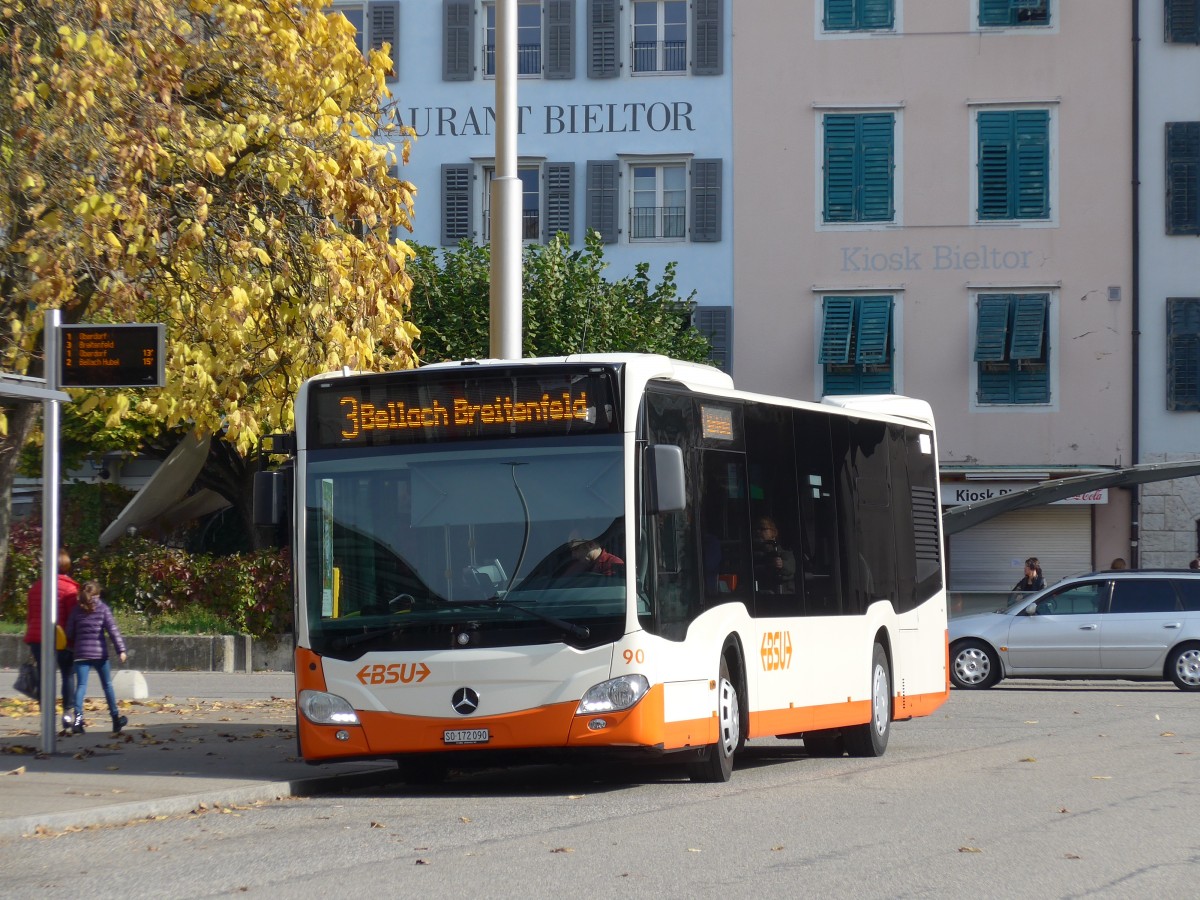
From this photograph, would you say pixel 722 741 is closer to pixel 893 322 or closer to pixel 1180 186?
pixel 893 322

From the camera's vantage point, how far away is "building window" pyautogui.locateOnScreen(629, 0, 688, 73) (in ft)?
118

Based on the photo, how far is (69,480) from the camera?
115 feet

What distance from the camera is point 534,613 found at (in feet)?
38.5

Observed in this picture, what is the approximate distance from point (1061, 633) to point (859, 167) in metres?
12.7

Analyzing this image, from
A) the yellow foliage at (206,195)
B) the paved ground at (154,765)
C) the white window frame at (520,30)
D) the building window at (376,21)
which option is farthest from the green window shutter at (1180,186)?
the paved ground at (154,765)

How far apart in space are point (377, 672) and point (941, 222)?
25.1 meters

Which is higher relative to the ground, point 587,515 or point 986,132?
point 986,132

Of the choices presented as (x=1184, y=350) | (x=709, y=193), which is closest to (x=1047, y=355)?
(x=1184, y=350)

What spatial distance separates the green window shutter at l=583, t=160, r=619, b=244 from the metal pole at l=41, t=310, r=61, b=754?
2284cm

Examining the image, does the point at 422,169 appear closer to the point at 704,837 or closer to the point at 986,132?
the point at 986,132

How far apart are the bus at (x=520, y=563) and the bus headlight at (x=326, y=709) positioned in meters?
0.01

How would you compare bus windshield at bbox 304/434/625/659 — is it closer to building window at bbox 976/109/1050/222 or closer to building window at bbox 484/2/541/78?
building window at bbox 976/109/1050/222

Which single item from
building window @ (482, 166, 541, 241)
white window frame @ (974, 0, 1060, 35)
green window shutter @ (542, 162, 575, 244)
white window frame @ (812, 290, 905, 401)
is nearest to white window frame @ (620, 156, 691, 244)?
green window shutter @ (542, 162, 575, 244)

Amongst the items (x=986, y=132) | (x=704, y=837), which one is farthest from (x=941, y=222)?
(x=704, y=837)
